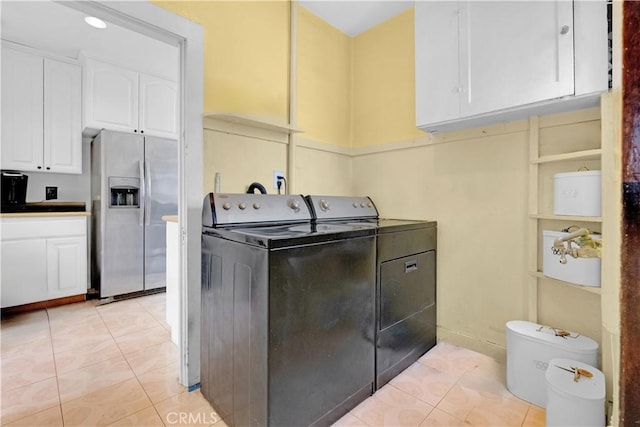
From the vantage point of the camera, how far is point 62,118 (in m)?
3.25

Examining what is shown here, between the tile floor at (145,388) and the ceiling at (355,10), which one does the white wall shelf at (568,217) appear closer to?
the tile floor at (145,388)

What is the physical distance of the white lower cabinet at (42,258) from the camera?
282cm

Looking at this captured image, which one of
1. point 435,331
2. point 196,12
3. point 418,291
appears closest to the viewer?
point 196,12

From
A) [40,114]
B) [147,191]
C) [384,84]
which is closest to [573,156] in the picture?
[384,84]

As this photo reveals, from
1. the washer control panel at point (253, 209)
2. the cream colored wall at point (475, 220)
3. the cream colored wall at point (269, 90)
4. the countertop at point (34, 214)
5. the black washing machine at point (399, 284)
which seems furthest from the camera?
the countertop at point (34, 214)

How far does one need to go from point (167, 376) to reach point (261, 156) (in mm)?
1539

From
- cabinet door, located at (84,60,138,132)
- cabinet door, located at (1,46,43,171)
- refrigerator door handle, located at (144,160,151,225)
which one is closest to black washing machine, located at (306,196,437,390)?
refrigerator door handle, located at (144,160,151,225)

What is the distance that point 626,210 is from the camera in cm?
24

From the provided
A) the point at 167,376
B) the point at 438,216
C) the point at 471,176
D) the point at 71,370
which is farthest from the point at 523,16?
the point at 71,370

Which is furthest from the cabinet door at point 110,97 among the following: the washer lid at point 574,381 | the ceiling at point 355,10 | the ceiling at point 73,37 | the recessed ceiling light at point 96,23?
the washer lid at point 574,381

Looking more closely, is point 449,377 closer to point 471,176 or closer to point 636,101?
point 471,176

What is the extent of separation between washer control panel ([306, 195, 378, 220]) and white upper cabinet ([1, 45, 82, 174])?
3.00 m

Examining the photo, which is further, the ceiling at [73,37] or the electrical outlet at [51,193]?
the electrical outlet at [51,193]

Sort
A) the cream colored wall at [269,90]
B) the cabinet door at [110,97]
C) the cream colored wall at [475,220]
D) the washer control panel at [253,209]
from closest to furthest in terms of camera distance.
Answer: the washer control panel at [253,209], the cream colored wall at [269,90], the cream colored wall at [475,220], the cabinet door at [110,97]
